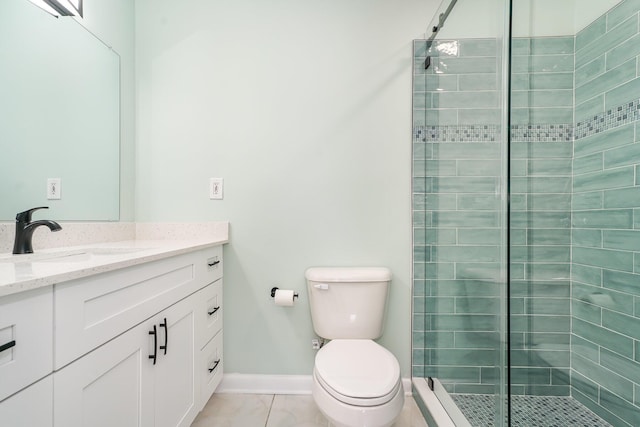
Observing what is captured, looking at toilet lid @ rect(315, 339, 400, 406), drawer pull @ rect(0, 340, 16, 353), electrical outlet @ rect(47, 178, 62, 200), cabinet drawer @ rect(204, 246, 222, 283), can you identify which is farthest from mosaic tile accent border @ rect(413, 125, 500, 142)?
electrical outlet @ rect(47, 178, 62, 200)

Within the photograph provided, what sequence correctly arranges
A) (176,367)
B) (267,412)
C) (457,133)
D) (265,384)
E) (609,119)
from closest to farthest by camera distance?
(176,367)
(609,119)
(457,133)
(267,412)
(265,384)

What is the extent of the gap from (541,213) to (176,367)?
63.0 inches

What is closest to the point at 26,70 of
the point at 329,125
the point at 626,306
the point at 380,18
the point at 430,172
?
the point at 329,125

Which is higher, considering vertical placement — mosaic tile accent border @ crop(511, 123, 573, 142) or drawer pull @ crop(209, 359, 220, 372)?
mosaic tile accent border @ crop(511, 123, 573, 142)

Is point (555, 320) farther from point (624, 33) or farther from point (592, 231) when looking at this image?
point (624, 33)

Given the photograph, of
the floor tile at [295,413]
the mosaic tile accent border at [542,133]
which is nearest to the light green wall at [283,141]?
the floor tile at [295,413]

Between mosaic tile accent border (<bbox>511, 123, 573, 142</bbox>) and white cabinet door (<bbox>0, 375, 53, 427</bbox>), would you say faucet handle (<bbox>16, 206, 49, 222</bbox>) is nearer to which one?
white cabinet door (<bbox>0, 375, 53, 427</bbox>)

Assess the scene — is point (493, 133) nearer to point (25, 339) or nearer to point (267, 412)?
point (25, 339)

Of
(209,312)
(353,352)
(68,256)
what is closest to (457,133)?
(353,352)

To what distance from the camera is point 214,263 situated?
1572 millimetres

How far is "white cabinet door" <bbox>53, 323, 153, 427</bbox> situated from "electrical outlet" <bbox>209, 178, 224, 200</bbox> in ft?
2.87

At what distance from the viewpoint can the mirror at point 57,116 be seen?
3.75 feet

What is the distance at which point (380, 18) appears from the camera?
1.72 m

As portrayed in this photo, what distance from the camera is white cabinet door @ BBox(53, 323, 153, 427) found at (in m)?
0.71
